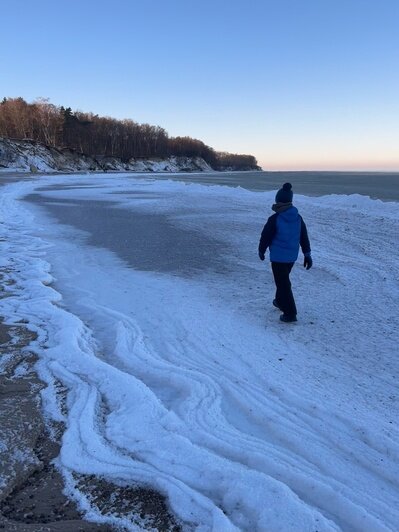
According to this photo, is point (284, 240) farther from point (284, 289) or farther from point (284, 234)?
point (284, 289)

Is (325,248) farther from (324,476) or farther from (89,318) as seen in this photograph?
(324,476)

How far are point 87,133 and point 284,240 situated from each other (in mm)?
118855

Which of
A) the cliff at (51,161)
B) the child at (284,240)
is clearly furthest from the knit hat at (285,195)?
the cliff at (51,161)

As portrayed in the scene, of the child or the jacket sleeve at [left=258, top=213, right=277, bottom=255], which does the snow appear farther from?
the jacket sleeve at [left=258, top=213, right=277, bottom=255]

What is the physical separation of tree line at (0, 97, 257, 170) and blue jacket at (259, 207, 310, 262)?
96.7 m

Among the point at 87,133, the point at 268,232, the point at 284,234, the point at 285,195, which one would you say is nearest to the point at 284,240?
the point at 284,234

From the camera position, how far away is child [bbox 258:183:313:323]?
5781mm

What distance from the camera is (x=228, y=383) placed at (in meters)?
4.25

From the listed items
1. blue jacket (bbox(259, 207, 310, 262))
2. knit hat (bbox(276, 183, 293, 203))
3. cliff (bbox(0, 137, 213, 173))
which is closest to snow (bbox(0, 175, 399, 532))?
blue jacket (bbox(259, 207, 310, 262))

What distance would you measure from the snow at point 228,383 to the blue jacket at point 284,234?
876mm

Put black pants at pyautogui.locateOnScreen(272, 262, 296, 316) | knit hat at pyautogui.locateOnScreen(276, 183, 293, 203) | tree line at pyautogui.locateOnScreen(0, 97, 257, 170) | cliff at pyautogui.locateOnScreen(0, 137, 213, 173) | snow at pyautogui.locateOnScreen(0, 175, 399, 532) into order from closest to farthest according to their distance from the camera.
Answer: snow at pyautogui.locateOnScreen(0, 175, 399, 532) < knit hat at pyautogui.locateOnScreen(276, 183, 293, 203) < black pants at pyautogui.locateOnScreen(272, 262, 296, 316) < cliff at pyautogui.locateOnScreen(0, 137, 213, 173) < tree line at pyautogui.locateOnScreen(0, 97, 257, 170)

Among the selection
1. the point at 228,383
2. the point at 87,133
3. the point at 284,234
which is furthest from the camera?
the point at 87,133

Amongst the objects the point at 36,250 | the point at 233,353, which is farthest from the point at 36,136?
the point at 233,353

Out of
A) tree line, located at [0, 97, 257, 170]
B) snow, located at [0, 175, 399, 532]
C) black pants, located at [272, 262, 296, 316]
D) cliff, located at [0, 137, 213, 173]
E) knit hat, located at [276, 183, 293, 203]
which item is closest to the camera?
snow, located at [0, 175, 399, 532]
